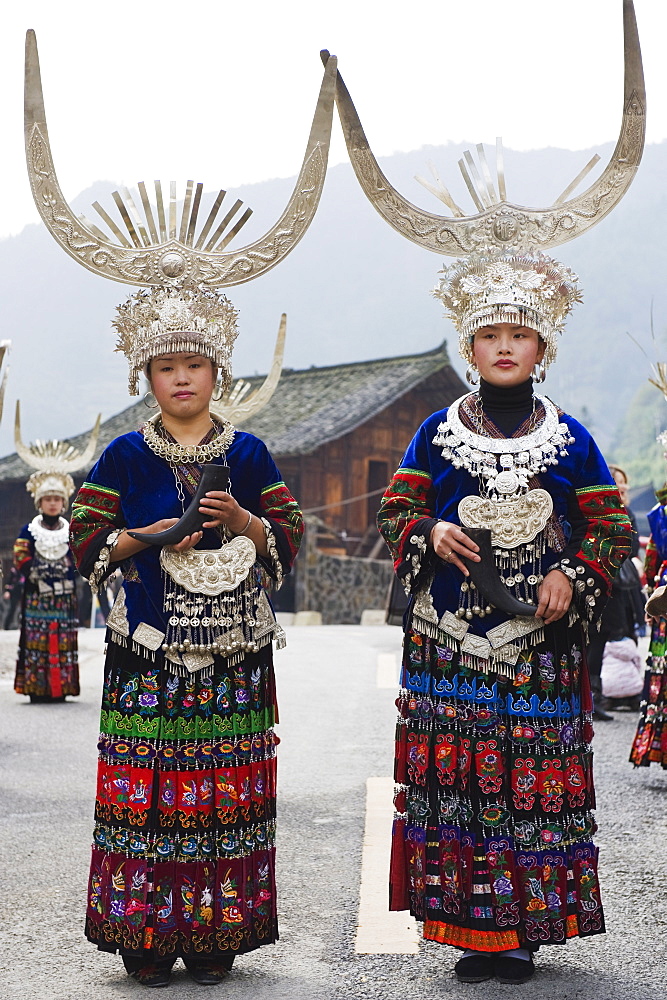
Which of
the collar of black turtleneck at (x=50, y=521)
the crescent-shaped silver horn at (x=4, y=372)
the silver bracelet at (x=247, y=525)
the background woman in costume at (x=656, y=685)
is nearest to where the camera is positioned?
the silver bracelet at (x=247, y=525)

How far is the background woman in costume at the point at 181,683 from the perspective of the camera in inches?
148

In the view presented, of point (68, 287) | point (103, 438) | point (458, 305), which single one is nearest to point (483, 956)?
point (458, 305)

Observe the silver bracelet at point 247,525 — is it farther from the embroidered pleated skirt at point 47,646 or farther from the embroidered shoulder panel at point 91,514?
the embroidered pleated skirt at point 47,646

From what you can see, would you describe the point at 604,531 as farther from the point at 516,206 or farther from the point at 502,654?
the point at 516,206

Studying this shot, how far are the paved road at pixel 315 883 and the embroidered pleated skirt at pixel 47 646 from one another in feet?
4.69

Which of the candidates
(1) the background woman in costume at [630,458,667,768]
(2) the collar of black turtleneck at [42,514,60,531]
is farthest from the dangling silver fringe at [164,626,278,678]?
(2) the collar of black turtleneck at [42,514,60,531]

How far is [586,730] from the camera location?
12.8ft

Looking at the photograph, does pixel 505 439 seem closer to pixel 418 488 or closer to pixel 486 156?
pixel 418 488

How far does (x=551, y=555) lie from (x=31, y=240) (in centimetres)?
17275

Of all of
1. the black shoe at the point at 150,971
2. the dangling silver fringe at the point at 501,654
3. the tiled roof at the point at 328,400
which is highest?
the tiled roof at the point at 328,400

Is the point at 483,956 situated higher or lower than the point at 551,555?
lower

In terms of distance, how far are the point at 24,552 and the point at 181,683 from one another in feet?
25.7

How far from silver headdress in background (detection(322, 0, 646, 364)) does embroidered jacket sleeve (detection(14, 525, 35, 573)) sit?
305 inches

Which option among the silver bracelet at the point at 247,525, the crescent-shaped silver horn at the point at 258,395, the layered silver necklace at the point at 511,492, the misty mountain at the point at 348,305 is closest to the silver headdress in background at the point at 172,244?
the silver bracelet at the point at 247,525
